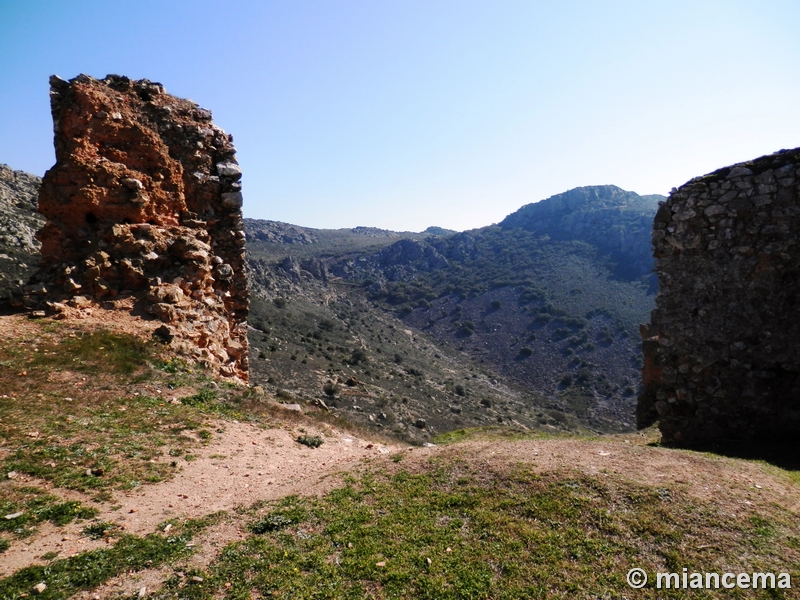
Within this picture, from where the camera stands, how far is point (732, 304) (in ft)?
32.0

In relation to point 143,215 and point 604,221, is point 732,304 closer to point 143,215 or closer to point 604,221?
point 143,215

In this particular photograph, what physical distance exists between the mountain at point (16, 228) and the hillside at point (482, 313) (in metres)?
13.2

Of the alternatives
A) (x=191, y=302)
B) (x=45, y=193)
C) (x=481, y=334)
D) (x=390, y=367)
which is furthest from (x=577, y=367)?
(x=45, y=193)

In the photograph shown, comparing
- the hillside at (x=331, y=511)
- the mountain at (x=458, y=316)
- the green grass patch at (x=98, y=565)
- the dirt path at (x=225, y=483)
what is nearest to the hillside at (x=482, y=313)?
the mountain at (x=458, y=316)

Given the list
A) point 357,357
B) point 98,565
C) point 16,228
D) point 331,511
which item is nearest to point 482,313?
point 357,357

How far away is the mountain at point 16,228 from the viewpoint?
25.8m

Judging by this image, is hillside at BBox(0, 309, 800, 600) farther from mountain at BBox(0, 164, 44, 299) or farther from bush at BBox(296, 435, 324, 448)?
mountain at BBox(0, 164, 44, 299)

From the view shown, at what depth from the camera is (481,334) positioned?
57.5m

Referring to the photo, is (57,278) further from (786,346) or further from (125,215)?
(786,346)

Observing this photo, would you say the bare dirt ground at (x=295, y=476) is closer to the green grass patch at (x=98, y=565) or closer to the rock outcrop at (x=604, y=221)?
the green grass patch at (x=98, y=565)

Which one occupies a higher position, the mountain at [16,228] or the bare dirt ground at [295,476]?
the mountain at [16,228]

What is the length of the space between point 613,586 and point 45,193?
13735mm

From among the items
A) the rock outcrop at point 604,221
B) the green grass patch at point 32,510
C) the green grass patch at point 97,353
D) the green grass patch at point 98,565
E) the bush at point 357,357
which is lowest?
the bush at point 357,357

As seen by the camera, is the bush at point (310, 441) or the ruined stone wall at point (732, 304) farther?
the bush at point (310, 441)
